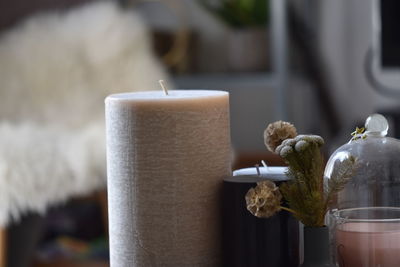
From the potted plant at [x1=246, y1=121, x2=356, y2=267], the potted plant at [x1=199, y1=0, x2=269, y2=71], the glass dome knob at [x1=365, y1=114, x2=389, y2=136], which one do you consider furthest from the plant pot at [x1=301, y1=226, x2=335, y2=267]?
the potted plant at [x1=199, y1=0, x2=269, y2=71]

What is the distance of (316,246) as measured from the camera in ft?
2.38

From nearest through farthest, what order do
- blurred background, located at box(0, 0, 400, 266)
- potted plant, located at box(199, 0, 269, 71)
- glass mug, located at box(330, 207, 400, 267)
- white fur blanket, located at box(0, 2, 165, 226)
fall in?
glass mug, located at box(330, 207, 400, 267)
blurred background, located at box(0, 0, 400, 266)
white fur blanket, located at box(0, 2, 165, 226)
potted plant, located at box(199, 0, 269, 71)

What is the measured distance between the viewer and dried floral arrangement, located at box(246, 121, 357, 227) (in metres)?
0.72

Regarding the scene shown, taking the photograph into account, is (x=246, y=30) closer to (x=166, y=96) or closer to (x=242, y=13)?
(x=242, y=13)

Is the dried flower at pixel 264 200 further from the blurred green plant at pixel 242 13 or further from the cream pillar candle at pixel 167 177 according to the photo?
the blurred green plant at pixel 242 13

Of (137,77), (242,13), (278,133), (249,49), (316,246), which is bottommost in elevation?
(316,246)

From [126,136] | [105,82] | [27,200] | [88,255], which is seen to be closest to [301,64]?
[105,82]

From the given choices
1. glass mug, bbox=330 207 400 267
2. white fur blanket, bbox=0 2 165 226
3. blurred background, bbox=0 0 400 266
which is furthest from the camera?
white fur blanket, bbox=0 2 165 226

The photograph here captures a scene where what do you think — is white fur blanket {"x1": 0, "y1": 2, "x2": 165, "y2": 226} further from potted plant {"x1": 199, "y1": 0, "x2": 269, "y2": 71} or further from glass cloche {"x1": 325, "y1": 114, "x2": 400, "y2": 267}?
glass cloche {"x1": 325, "y1": 114, "x2": 400, "y2": 267}

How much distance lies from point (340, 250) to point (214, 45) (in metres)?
2.25

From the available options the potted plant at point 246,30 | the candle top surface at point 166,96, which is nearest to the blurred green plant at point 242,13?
the potted plant at point 246,30

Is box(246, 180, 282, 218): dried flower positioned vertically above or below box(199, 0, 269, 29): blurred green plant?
below

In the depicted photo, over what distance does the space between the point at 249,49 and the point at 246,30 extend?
2.6 inches

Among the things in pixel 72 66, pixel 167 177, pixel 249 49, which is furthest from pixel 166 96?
pixel 249 49
